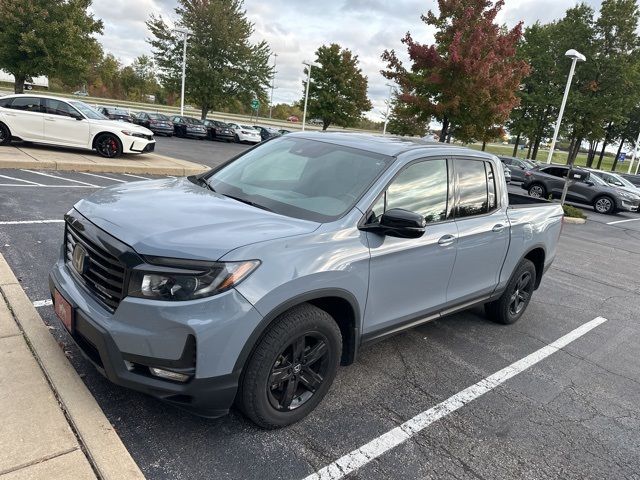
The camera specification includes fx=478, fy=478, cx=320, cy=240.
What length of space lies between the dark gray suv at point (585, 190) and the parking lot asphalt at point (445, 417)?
619 inches

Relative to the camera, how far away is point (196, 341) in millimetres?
2344

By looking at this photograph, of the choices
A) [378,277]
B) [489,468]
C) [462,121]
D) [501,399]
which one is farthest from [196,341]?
[462,121]

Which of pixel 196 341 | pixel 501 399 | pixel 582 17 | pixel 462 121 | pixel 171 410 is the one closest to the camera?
pixel 196 341

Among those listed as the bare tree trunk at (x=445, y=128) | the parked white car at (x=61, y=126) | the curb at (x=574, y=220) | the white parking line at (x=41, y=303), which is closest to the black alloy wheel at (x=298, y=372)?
the white parking line at (x=41, y=303)

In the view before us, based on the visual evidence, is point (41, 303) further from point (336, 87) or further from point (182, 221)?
point (336, 87)

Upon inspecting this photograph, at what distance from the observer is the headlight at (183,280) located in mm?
2389

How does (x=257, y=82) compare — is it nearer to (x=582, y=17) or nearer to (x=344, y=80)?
(x=344, y=80)

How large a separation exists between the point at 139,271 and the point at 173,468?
40.4 inches

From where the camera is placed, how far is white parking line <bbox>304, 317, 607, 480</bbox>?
8.61ft

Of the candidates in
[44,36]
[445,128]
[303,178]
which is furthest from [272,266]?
[44,36]

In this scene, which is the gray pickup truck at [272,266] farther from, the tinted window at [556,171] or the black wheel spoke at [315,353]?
the tinted window at [556,171]

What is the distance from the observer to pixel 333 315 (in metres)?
3.12

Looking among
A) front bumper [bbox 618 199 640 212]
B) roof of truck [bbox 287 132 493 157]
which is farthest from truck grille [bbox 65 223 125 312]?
front bumper [bbox 618 199 640 212]

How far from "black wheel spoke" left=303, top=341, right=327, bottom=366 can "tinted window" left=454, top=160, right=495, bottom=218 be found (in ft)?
5.61
